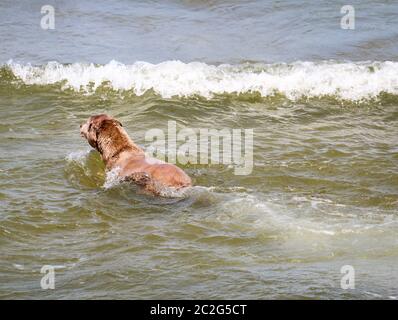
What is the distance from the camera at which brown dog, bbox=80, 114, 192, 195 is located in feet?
28.5

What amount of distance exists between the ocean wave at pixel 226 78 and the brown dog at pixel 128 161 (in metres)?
3.95

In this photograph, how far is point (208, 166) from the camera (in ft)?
33.4

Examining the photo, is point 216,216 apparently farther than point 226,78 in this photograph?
No

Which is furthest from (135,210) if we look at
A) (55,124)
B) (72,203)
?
(55,124)
